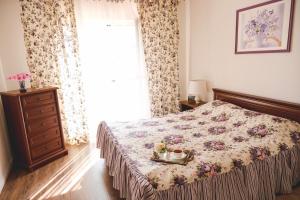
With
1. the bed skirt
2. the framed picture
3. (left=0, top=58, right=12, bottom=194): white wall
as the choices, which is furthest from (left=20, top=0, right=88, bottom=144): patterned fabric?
the framed picture

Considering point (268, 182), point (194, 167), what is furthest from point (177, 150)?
point (268, 182)

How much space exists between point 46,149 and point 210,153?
2365mm

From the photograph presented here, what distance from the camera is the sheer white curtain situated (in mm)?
3600

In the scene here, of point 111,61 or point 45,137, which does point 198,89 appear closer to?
point 111,61

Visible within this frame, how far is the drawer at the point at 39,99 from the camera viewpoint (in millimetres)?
2801

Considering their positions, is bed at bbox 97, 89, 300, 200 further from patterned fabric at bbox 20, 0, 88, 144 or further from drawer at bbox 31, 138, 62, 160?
patterned fabric at bbox 20, 0, 88, 144


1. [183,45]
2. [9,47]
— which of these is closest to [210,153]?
[183,45]

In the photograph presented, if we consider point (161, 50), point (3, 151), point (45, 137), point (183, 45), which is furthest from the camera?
point (183, 45)

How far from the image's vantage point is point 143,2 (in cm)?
380

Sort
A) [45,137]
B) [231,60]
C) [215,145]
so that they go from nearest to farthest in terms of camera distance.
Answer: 1. [215,145]
2. [45,137]
3. [231,60]

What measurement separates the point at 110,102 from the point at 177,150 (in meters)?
2.22

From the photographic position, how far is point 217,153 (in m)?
2.00

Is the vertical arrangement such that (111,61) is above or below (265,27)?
below

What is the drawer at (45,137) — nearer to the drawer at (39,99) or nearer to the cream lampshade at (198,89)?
the drawer at (39,99)
